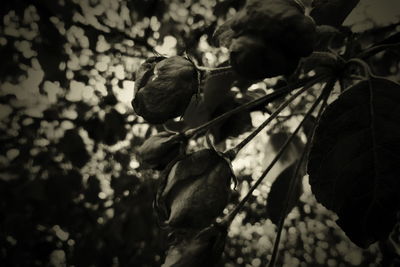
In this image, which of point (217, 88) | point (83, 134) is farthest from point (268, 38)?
point (83, 134)

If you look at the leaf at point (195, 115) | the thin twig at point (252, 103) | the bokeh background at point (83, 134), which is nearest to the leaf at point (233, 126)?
the leaf at point (195, 115)

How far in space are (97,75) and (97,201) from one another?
813 mm

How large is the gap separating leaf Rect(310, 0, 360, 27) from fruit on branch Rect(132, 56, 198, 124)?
0.57 ft

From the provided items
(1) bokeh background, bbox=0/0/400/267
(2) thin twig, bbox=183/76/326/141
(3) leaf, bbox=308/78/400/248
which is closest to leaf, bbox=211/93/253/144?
(2) thin twig, bbox=183/76/326/141

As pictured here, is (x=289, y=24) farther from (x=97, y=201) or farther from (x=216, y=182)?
(x=97, y=201)

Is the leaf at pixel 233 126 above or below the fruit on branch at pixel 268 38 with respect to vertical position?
below

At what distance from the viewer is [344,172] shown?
0.31m

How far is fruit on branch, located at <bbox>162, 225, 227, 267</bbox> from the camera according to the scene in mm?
336

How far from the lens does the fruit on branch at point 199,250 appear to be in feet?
1.10

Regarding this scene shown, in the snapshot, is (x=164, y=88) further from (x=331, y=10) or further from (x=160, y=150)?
(x=331, y=10)

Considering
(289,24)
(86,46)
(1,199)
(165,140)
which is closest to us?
(289,24)

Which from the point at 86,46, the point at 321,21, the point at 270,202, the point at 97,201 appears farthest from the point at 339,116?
the point at 86,46

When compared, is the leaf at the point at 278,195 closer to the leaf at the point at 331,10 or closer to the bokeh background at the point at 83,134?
the leaf at the point at 331,10

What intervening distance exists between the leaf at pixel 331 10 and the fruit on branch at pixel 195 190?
0.70 feet
